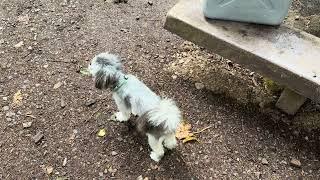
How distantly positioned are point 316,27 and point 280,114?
1.28 m

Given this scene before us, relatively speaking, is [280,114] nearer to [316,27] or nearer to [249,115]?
[249,115]

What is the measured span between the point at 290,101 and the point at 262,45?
0.61 meters

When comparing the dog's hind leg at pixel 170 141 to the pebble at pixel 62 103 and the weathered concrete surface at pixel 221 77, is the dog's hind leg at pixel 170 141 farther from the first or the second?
the pebble at pixel 62 103

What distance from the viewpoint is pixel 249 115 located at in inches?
155

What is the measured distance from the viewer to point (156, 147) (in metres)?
3.45

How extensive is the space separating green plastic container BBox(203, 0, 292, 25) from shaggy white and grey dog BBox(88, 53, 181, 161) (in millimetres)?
969

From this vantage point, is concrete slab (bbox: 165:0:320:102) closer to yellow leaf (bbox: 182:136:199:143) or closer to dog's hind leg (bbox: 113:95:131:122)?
yellow leaf (bbox: 182:136:199:143)

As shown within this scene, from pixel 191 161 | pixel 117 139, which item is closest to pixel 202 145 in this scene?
pixel 191 161

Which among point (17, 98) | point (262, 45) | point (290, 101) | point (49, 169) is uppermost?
point (262, 45)

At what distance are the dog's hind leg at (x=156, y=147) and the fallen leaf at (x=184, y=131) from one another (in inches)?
11.6

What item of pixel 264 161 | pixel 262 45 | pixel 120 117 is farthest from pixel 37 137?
pixel 262 45

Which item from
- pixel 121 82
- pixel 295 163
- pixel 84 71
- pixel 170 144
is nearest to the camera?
pixel 121 82

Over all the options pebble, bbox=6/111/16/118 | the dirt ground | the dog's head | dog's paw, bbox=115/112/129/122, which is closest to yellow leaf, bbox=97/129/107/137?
the dirt ground

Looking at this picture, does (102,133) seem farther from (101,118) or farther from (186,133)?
(186,133)
